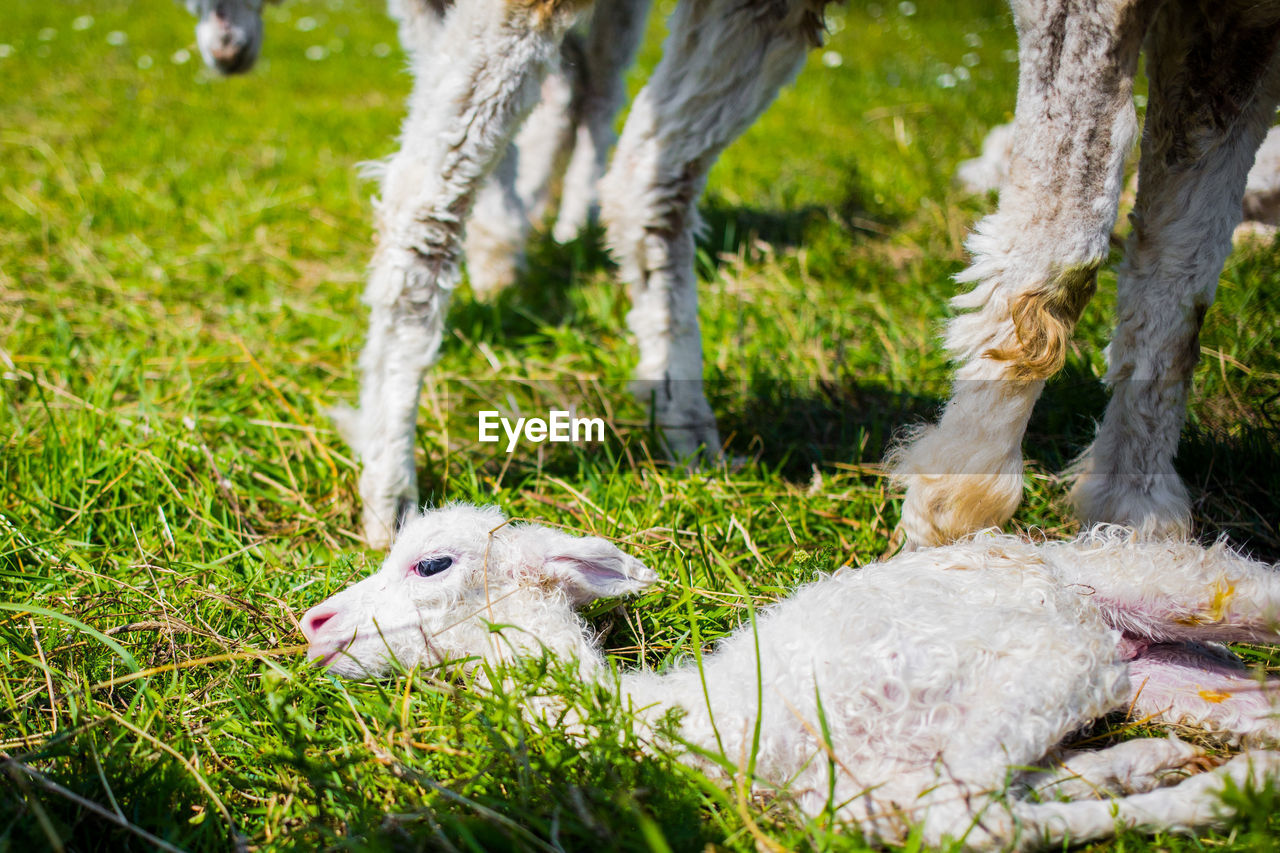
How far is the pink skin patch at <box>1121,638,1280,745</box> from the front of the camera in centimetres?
167

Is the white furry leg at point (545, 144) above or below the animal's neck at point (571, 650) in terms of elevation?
above

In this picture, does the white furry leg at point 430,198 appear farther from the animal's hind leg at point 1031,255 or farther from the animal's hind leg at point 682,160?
the animal's hind leg at point 1031,255

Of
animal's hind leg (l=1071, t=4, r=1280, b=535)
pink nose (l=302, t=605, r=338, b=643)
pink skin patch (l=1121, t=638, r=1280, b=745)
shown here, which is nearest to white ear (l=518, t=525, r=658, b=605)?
pink nose (l=302, t=605, r=338, b=643)

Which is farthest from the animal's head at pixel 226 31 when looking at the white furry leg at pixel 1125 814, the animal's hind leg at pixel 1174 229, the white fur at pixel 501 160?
the white furry leg at pixel 1125 814

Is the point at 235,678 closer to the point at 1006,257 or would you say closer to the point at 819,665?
the point at 819,665

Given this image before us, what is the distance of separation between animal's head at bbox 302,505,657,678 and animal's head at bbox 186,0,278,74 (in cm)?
217

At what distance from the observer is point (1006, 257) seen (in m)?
1.91

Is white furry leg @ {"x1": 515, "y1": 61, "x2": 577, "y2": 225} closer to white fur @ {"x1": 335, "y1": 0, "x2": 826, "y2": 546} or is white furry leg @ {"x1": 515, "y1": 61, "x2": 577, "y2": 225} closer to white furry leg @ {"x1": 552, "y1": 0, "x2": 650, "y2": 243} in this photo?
white furry leg @ {"x1": 552, "y1": 0, "x2": 650, "y2": 243}

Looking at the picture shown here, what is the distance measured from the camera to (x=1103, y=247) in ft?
6.13

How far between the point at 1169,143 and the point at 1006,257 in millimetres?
602

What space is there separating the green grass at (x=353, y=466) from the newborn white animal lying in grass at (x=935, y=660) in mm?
111

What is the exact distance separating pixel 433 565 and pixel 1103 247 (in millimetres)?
1641

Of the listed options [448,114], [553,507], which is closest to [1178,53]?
[448,114]

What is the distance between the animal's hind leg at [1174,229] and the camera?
2.02 m
